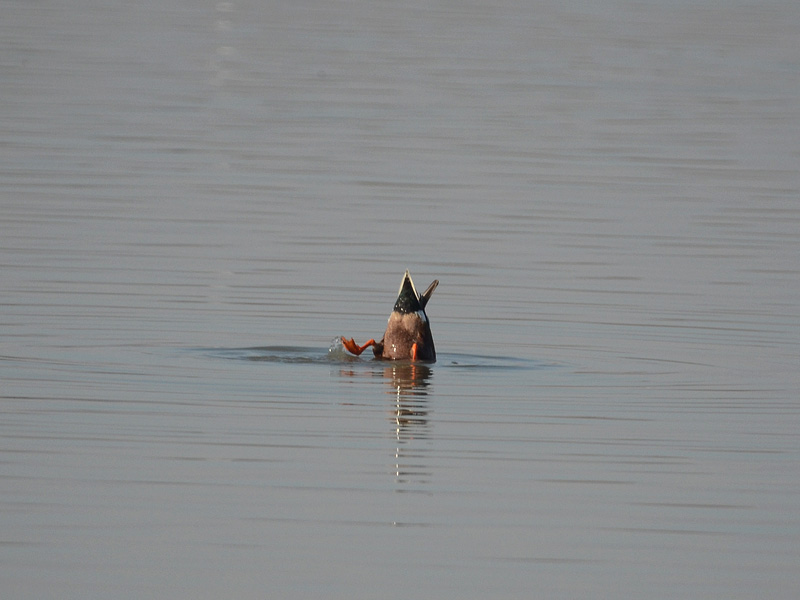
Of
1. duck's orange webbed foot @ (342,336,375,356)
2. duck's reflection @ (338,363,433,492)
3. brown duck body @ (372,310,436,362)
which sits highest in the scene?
brown duck body @ (372,310,436,362)

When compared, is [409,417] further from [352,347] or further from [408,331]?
[408,331]

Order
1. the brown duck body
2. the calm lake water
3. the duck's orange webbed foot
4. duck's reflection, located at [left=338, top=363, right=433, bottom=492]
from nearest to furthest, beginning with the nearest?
the calm lake water < duck's reflection, located at [left=338, top=363, right=433, bottom=492] < the duck's orange webbed foot < the brown duck body

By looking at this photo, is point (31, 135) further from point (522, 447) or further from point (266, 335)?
point (522, 447)

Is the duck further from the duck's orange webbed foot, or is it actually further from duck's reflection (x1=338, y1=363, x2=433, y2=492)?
duck's reflection (x1=338, y1=363, x2=433, y2=492)

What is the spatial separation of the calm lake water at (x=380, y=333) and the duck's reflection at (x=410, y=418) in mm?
A: 40

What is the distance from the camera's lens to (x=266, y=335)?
14438 millimetres

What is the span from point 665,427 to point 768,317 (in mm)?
4596

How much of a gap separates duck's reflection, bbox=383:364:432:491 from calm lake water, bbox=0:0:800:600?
0.13 feet

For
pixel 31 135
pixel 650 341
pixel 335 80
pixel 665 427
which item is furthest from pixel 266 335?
pixel 335 80

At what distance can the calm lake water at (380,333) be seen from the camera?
27.4 ft

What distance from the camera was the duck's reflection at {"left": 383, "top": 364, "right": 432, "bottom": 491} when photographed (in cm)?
977

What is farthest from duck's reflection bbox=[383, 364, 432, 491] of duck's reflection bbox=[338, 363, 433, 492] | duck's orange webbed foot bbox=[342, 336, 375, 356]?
duck's orange webbed foot bbox=[342, 336, 375, 356]

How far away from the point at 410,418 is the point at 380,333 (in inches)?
152

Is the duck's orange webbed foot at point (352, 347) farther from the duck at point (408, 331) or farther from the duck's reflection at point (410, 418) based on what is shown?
the duck's reflection at point (410, 418)
